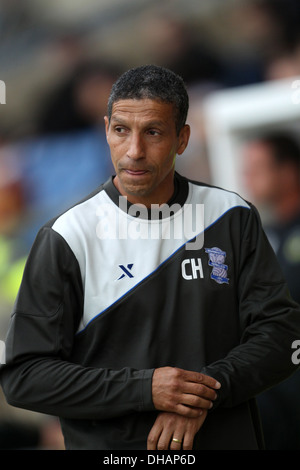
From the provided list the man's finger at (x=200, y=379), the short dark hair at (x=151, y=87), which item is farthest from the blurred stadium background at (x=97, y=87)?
the man's finger at (x=200, y=379)

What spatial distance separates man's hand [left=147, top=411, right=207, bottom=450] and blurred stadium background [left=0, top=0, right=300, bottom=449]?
158 cm

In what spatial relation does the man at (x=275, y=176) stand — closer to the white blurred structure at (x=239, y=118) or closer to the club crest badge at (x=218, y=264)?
the white blurred structure at (x=239, y=118)

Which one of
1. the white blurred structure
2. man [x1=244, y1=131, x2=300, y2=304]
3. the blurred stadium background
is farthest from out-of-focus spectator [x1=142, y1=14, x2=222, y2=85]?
man [x1=244, y1=131, x2=300, y2=304]

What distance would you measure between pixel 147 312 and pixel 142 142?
0.39 meters

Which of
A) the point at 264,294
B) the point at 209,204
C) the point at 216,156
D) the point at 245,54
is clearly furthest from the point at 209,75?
the point at 264,294

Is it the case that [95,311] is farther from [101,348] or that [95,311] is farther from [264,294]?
[264,294]

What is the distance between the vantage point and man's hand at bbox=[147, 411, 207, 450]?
1411mm

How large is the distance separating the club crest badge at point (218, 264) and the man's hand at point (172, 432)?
33 cm

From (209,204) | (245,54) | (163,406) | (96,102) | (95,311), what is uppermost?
(245,54)

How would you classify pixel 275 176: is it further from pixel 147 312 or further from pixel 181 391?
pixel 181 391

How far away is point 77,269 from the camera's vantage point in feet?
4.85

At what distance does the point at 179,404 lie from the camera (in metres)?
1.40

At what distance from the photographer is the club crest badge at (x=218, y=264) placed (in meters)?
1.54
